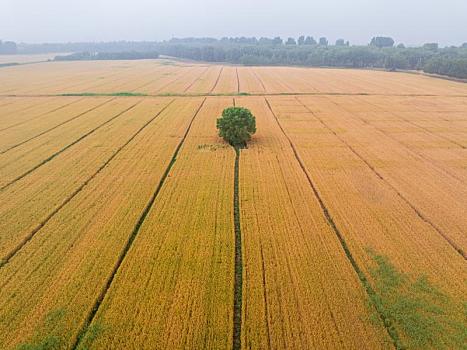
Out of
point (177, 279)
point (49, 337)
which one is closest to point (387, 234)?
point (177, 279)

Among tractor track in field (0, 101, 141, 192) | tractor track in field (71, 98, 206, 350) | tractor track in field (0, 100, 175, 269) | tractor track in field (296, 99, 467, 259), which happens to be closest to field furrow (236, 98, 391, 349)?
tractor track in field (71, 98, 206, 350)

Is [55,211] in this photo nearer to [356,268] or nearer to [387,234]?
[356,268]

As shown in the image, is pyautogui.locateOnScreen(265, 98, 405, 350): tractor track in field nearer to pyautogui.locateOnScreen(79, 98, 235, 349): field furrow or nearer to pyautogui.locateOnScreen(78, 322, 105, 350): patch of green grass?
pyautogui.locateOnScreen(79, 98, 235, 349): field furrow

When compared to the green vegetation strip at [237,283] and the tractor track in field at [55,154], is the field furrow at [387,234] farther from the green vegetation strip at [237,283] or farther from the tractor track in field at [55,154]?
the tractor track in field at [55,154]

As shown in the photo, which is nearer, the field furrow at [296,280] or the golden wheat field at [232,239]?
the field furrow at [296,280]

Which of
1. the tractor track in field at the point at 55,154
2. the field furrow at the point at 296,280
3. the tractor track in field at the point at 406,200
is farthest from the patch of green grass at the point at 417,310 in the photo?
the tractor track in field at the point at 55,154

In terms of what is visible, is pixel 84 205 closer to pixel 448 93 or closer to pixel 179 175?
pixel 179 175
